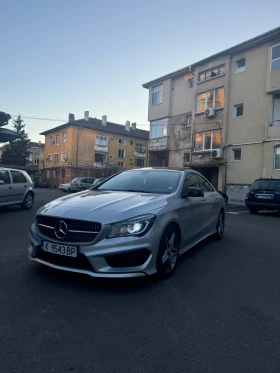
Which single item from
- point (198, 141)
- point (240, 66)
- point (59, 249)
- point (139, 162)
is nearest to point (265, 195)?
point (59, 249)

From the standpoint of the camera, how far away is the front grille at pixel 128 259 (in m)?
3.31

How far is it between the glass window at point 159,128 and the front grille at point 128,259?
25.0 m

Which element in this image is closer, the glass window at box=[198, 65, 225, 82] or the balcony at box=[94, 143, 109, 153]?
the glass window at box=[198, 65, 225, 82]

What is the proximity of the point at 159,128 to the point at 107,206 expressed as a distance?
25347mm

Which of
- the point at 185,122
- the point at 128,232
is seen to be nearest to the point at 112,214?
the point at 128,232

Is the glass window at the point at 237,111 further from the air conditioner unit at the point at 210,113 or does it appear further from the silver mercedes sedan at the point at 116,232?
the silver mercedes sedan at the point at 116,232

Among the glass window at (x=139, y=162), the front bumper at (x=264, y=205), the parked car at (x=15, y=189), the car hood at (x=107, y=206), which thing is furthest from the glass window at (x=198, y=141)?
the glass window at (x=139, y=162)

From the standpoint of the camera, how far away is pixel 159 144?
2805cm

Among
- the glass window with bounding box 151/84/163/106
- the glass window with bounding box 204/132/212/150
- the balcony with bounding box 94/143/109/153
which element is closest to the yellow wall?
the balcony with bounding box 94/143/109/153

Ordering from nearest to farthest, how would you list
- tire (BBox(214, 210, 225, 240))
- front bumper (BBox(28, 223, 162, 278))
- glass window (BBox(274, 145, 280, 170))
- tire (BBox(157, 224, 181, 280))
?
front bumper (BBox(28, 223, 162, 278)), tire (BBox(157, 224, 181, 280)), tire (BBox(214, 210, 225, 240)), glass window (BBox(274, 145, 280, 170))

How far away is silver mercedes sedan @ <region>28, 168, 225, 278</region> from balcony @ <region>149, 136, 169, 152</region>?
23.2 metres

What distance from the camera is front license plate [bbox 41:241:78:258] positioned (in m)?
3.35

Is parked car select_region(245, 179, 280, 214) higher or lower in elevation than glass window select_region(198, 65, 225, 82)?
lower

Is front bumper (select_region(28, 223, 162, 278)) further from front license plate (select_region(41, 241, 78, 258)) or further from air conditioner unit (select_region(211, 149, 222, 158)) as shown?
air conditioner unit (select_region(211, 149, 222, 158))
